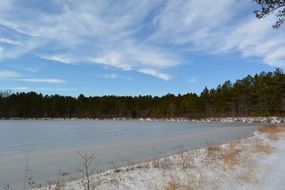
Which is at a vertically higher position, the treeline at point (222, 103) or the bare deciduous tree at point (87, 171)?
the treeline at point (222, 103)

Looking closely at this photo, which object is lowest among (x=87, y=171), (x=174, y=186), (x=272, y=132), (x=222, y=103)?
(x=174, y=186)

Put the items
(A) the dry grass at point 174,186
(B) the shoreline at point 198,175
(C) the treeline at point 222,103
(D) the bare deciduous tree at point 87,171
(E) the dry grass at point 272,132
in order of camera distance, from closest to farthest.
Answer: (A) the dry grass at point 174,186, (D) the bare deciduous tree at point 87,171, (B) the shoreline at point 198,175, (E) the dry grass at point 272,132, (C) the treeline at point 222,103

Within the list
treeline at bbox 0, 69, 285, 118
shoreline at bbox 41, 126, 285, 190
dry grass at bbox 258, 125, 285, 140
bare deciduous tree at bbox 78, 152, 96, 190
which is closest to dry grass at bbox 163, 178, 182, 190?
shoreline at bbox 41, 126, 285, 190

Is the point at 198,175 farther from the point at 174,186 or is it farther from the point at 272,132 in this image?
the point at 272,132

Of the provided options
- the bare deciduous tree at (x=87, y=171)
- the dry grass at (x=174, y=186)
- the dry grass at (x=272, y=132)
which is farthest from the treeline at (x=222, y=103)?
the dry grass at (x=174, y=186)

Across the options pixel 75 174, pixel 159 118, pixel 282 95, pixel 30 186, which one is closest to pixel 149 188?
pixel 30 186

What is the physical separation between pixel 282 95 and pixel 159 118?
59.4 meters

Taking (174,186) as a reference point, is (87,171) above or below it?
above

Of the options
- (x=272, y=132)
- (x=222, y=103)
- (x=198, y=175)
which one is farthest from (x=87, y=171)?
(x=222, y=103)

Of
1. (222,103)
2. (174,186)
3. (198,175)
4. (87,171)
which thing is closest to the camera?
(174,186)

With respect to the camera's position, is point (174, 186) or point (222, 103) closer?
point (174, 186)

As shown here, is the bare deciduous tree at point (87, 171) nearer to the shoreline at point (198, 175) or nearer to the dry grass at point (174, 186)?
the shoreline at point (198, 175)

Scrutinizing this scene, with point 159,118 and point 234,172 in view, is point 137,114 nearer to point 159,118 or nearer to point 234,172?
point 159,118

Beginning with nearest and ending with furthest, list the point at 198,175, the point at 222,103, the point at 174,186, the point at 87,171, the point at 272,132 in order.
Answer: the point at 174,186
the point at 87,171
the point at 198,175
the point at 272,132
the point at 222,103
